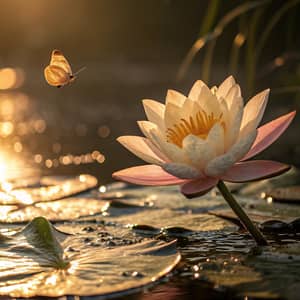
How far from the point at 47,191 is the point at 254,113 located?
116 centimetres

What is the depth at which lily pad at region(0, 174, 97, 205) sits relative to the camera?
2.49 metres

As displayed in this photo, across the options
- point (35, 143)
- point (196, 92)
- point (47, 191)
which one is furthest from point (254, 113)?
point (35, 143)

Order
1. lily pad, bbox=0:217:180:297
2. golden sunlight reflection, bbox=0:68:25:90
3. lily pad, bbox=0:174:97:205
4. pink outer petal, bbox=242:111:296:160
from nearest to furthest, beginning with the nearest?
1. lily pad, bbox=0:217:180:297
2. pink outer petal, bbox=242:111:296:160
3. lily pad, bbox=0:174:97:205
4. golden sunlight reflection, bbox=0:68:25:90

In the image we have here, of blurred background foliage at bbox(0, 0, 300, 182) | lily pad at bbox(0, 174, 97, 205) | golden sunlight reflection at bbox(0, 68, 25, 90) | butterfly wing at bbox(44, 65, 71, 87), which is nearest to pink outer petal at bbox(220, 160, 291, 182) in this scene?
butterfly wing at bbox(44, 65, 71, 87)

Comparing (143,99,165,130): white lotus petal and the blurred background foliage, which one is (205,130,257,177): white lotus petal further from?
the blurred background foliage

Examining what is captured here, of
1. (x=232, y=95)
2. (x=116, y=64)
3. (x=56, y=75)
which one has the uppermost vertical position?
(x=116, y=64)

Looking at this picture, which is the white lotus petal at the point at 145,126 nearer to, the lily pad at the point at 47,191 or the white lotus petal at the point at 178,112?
the white lotus petal at the point at 178,112

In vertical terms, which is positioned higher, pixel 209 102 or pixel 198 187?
pixel 209 102

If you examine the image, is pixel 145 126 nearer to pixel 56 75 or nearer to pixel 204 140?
pixel 204 140

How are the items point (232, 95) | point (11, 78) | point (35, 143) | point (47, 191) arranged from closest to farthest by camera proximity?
point (232, 95)
point (47, 191)
point (35, 143)
point (11, 78)

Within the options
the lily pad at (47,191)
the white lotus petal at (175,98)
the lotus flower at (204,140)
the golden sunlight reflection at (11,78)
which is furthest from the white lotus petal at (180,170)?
the golden sunlight reflection at (11,78)

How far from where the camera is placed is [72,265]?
1632 millimetres

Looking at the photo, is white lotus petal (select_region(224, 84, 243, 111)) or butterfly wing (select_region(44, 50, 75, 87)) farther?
butterfly wing (select_region(44, 50, 75, 87))

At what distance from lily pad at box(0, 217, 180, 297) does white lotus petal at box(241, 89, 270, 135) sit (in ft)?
1.12
